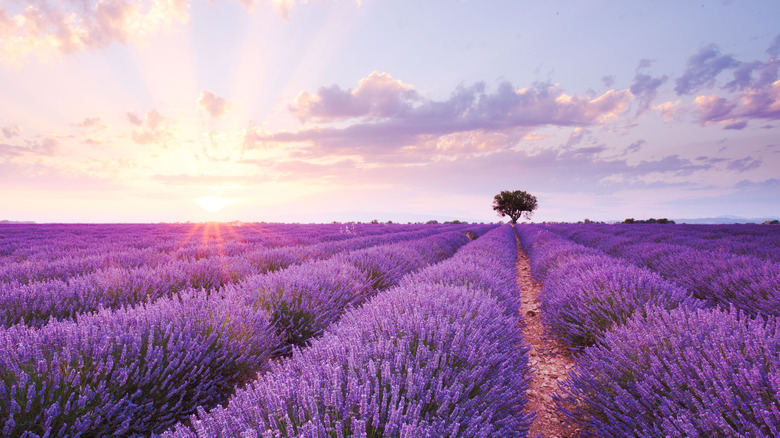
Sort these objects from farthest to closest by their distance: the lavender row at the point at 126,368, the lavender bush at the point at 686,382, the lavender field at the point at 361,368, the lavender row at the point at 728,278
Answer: the lavender row at the point at 728,278
the lavender row at the point at 126,368
the lavender bush at the point at 686,382
the lavender field at the point at 361,368

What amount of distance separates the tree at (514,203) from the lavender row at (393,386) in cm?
5389

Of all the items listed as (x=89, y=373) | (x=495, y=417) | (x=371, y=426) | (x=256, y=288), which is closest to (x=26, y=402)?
(x=89, y=373)

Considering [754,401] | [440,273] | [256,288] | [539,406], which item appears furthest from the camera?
[440,273]

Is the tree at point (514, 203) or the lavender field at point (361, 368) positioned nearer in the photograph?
the lavender field at point (361, 368)

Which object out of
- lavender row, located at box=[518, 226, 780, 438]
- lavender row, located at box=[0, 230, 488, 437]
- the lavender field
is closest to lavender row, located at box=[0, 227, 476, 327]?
the lavender field

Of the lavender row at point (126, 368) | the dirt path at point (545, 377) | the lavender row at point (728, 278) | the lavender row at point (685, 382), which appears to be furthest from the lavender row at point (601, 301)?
the lavender row at point (126, 368)

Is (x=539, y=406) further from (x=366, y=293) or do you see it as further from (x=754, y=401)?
(x=366, y=293)

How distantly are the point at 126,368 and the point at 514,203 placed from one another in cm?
5529

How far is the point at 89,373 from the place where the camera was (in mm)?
1672

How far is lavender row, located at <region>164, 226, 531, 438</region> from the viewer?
1136 mm

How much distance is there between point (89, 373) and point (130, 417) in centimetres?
33

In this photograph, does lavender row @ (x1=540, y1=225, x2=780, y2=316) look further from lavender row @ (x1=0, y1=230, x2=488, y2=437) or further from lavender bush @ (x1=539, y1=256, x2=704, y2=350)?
lavender row @ (x1=0, y1=230, x2=488, y2=437)

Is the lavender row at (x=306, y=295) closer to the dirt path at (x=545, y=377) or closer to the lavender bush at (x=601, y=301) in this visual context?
the dirt path at (x=545, y=377)

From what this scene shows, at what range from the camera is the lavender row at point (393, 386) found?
3.73ft
